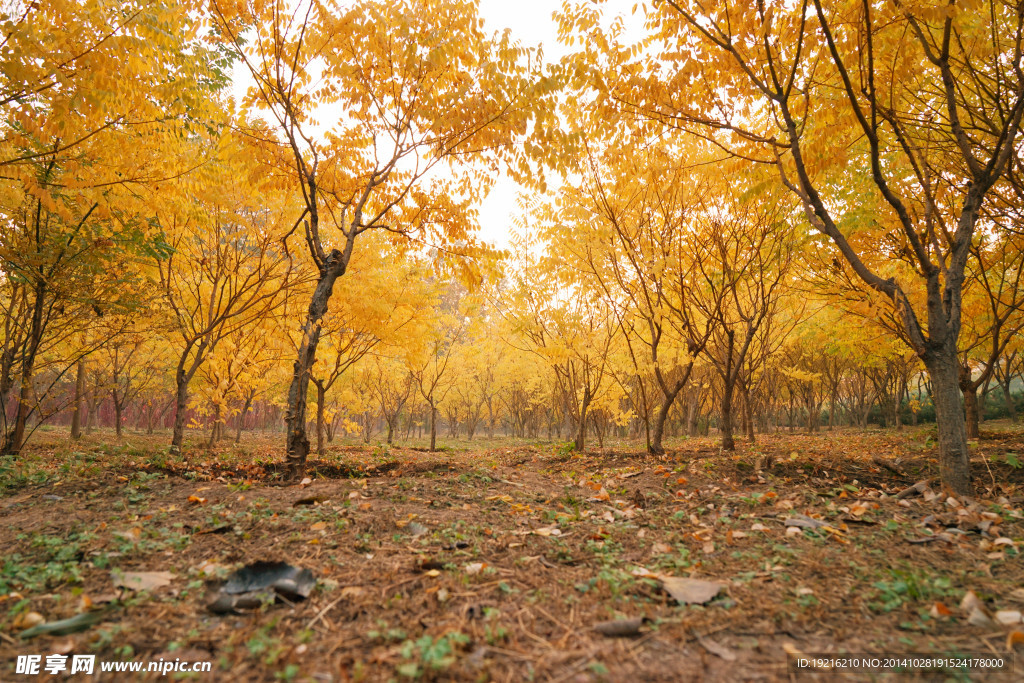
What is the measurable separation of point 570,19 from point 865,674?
5.62 m

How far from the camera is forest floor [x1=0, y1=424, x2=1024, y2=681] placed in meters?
1.59

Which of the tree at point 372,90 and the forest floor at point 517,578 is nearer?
the forest floor at point 517,578

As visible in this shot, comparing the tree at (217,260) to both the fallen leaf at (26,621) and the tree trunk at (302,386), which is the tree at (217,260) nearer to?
the tree trunk at (302,386)

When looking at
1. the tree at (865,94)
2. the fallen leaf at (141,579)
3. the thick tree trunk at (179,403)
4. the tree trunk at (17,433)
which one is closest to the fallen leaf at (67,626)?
the fallen leaf at (141,579)

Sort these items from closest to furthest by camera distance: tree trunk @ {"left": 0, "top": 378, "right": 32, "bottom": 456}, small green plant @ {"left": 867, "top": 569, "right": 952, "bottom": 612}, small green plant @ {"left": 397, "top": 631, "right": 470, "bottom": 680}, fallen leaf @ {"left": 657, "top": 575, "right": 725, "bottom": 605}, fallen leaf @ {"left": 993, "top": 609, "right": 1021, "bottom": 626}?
small green plant @ {"left": 397, "top": 631, "right": 470, "bottom": 680}
fallen leaf @ {"left": 993, "top": 609, "right": 1021, "bottom": 626}
small green plant @ {"left": 867, "top": 569, "right": 952, "bottom": 612}
fallen leaf @ {"left": 657, "top": 575, "right": 725, "bottom": 605}
tree trunk @ {"left": 0, "top": 378, "right": 32, "bottom": 456}

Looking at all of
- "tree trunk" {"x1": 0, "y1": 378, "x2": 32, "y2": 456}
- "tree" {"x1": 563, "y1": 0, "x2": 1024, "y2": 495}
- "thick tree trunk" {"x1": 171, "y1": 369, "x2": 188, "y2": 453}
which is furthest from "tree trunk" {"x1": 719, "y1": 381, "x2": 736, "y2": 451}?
"tree trunk" {"x1": 0, "y1": 378, "x2": 32, "y2": 456}

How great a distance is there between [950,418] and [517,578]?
3.89 meters

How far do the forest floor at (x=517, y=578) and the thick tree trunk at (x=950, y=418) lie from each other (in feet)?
0.71

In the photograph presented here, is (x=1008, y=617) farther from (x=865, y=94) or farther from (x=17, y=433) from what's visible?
(x=17, y=433)

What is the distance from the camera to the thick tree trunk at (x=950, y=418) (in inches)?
141

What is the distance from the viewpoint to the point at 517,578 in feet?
Answer: 7.63

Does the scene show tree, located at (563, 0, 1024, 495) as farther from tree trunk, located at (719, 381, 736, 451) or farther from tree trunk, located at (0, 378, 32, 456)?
tree trunk, located at (0, 378, 32, 456)

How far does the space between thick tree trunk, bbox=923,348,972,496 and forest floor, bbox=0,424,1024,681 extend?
A: 218 millimetres

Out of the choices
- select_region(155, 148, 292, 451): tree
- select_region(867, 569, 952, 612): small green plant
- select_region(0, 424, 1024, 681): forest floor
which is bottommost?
select_region(0, 424, 1024, 681): forest floor
